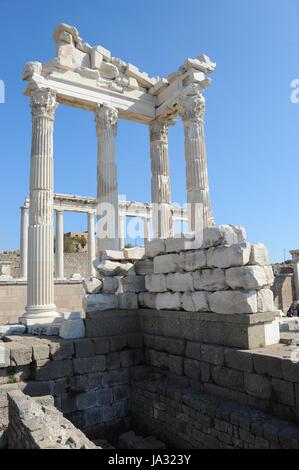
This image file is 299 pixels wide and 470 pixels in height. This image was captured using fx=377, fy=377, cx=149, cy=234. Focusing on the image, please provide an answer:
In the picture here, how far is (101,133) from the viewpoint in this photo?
13828mm

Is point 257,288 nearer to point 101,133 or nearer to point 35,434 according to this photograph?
point 35,434

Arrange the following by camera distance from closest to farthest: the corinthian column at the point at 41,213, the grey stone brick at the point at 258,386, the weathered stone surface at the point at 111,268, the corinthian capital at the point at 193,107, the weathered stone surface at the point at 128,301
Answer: the grey stone brick at the point at 258,386 < the weathered stone surface at the point at 128,301 < the weathered stone surface at the point at 111,268 < the corinthian column at the point at 41,213 < the corinthian capital at the point at 193,107

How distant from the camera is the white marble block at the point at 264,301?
5.91 metres

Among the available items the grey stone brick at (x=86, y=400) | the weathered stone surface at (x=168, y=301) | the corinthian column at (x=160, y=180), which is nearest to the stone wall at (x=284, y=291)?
Answer: the corinthian column at (x=160, y=180)

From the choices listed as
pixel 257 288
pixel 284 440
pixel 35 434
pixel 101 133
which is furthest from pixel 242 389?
pixel 101 133

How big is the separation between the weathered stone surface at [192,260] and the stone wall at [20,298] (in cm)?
1280

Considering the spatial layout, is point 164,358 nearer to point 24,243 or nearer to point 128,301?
point 128,301

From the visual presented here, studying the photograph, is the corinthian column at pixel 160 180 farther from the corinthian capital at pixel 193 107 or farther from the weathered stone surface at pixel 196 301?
the weathered stone surface at pixel 196 301

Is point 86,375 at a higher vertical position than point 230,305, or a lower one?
lower

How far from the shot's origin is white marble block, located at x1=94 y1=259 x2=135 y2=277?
8658 millimetres

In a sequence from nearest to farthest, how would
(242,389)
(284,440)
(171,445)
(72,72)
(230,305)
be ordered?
(284,440), (242,389), (230,305), (171,445), (72,72)

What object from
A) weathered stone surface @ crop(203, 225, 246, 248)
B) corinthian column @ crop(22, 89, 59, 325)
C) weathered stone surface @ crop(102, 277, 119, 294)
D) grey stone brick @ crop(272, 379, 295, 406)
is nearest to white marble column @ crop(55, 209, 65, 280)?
corinthian column @ crop(22, 89, 59, 325)

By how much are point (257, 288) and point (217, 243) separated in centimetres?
100

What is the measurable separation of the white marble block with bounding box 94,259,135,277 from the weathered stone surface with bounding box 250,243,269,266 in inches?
134
